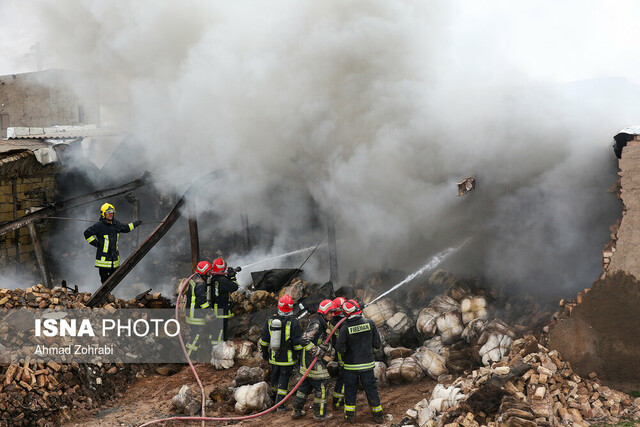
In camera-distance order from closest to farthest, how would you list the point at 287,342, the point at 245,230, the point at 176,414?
the point at 287,342 < the point at 176,414 < the point at 245,230

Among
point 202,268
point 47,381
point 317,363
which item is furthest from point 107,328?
point 317,363

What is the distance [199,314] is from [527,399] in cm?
490

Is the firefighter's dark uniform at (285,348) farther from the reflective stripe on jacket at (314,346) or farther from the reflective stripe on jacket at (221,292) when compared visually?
the reflective stripe on jacket at (221,292)

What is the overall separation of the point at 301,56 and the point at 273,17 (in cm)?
92

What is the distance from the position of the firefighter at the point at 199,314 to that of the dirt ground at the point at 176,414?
0.58 meters

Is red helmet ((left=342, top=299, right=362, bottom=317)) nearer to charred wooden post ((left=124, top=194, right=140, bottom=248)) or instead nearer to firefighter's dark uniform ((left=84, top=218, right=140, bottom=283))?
firefighter's dark uniform ((left=84, top=218, right=140, bottom=283))

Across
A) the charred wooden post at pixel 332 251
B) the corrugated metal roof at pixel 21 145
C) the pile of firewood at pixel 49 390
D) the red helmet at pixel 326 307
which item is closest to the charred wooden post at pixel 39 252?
the corrugated metal roof at pixel 21 145

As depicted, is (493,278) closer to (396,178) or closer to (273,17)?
(396,178)

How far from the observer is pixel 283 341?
6969 millimetres

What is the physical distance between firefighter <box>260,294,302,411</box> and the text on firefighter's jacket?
6.30 feet

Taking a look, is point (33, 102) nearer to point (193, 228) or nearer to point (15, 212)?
point (15, 212)

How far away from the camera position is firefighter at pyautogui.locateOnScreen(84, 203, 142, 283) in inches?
382

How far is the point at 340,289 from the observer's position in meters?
9.92

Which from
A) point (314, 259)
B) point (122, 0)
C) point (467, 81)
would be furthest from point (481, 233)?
point (122, 0)
